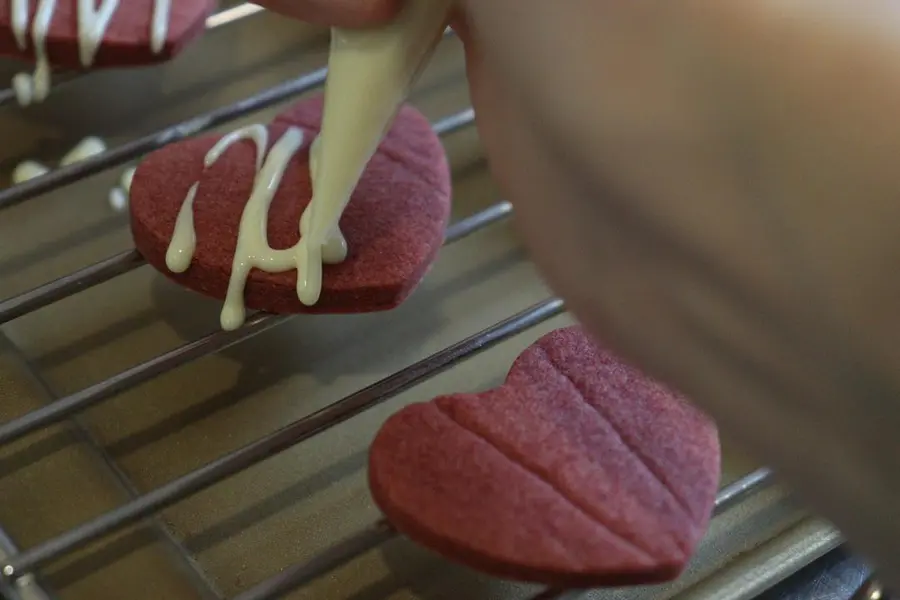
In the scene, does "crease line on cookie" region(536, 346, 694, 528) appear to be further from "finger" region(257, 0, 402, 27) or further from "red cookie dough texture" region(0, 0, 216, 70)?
"red cookie dough texture" region(0, 0, 216, 70)

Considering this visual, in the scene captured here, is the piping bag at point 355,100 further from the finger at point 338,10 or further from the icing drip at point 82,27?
the icing drip at point 82,27

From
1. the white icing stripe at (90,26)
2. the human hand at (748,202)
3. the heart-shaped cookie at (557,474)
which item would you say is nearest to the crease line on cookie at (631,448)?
the heart-shaped cookie at (557,474)

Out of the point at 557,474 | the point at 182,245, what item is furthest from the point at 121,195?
the point at 557,474

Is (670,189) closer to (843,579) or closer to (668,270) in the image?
(668,270)

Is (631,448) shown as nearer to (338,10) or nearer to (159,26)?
(338,10)

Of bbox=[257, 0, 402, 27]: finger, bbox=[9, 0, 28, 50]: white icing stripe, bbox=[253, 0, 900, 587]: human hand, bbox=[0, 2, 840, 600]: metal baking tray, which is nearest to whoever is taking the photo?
bbox=[253, 0, 900, 587]: human hand

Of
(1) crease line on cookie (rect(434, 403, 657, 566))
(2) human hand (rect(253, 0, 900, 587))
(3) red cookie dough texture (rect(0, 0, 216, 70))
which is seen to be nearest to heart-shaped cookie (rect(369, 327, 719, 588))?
(1) crease line on cookie (rect(434, 403, 657, 566))
